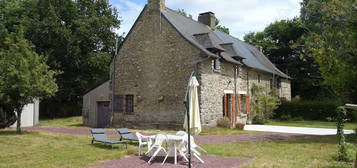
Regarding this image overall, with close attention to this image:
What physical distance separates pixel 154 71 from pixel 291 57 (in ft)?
81.5

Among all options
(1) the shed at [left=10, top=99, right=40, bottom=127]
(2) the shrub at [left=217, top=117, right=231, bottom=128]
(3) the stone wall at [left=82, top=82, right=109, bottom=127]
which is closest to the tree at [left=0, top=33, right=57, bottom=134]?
(1) the shed at [left=10, top=99, right=40, bottom=127]

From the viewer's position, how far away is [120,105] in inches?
838

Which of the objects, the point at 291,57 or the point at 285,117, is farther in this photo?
the point at 291,57

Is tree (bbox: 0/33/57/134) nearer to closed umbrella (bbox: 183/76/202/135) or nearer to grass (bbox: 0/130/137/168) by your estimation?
grass (bbox: 0/130/137/168)

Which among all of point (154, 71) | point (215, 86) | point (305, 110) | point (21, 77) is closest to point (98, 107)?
point (154, 71)

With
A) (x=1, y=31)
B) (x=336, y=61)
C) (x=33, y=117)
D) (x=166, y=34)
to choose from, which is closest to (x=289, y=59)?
(x=166, y=34)

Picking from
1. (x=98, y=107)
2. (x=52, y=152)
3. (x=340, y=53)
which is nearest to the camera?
(x=52, y=152)

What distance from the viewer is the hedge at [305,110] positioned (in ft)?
85.5

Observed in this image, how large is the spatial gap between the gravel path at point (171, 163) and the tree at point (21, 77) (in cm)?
754

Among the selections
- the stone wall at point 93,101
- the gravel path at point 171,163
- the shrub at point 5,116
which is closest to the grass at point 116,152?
the gravel path at point 171,163

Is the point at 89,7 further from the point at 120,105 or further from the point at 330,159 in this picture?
the point at 330,159

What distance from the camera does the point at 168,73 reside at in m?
19.4

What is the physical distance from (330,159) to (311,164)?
1.08m

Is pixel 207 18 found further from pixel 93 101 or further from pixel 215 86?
pixel 93 101
